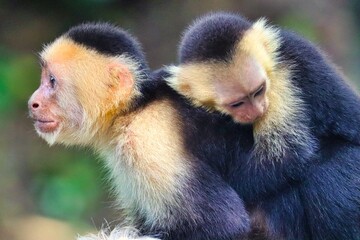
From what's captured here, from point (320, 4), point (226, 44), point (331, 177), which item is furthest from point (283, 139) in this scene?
point (320, 4)

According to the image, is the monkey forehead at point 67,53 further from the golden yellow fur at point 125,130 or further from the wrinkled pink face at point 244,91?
the wrinkled pink face at point 244,91

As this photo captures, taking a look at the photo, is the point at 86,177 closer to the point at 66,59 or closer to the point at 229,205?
the point at 66,59

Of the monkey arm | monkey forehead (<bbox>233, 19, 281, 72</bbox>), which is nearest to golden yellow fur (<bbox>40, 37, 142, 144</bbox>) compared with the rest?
monkey forehead (<bbox>233, 19, 281, 72</bbox>)

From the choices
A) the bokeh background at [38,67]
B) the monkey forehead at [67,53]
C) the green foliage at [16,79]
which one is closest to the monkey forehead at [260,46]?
the monkey forehead at [67,53]

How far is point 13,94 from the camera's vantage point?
7547 mm

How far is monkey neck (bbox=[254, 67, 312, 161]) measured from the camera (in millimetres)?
3916

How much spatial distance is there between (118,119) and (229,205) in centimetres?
82

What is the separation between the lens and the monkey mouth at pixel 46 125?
420 cm

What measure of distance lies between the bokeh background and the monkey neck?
366 cm

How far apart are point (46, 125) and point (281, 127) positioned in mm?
1356

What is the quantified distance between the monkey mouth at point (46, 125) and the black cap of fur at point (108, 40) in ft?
1.63

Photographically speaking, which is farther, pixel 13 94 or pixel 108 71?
pixel 13 94

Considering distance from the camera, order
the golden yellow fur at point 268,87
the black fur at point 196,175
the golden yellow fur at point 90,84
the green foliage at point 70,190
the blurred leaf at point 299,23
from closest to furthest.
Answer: the black fur at point 196,175 < the golden yellow fur at point 268,87 < the golden yellow fur at point 90,84 < the green foliage at point 70,190 < the blurred leaf at point 299,23

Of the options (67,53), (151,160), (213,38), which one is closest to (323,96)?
(213,38)
